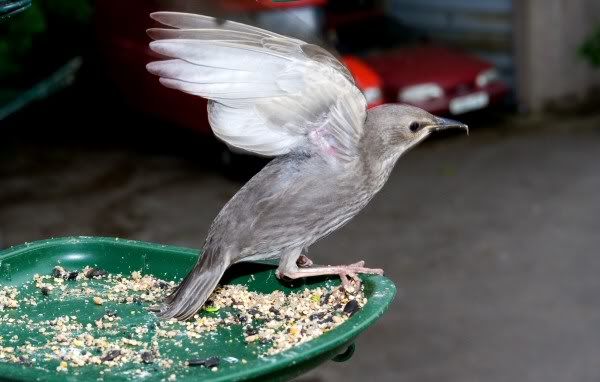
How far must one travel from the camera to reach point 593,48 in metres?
12.4

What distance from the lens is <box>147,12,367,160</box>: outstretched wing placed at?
307 centimetres

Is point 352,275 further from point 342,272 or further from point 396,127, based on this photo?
point 396,127

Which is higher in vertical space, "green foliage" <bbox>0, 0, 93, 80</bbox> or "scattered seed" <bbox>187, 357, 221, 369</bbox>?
"scattered seed" <bbox>187, 357, 221, 369</bbox>

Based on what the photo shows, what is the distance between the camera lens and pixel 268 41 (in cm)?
315

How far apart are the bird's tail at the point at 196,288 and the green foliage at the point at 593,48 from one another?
9716 millimetres

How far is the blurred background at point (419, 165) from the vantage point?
7.73 meters

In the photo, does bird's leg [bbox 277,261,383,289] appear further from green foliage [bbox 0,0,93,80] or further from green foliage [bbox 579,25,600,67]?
green foliage [bbox 579,25,600,67]

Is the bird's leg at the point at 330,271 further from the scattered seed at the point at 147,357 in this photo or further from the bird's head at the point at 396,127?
the scattered seed at the point at 147,357

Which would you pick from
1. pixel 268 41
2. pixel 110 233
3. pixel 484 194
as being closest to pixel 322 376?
pixel 110 233

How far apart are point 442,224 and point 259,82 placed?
6803mm

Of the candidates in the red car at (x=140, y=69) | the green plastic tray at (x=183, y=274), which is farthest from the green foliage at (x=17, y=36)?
the green plastic tray at (x=183, y=274)

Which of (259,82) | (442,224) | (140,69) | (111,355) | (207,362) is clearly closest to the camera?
(207,362)

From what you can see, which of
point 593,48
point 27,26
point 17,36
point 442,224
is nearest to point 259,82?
point 27,26

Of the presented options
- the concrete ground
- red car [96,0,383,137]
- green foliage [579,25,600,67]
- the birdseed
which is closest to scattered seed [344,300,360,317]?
→ the birdseed
